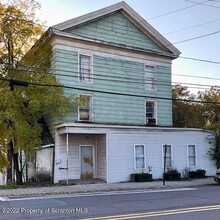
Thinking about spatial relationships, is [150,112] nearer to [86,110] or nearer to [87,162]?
[86,110]

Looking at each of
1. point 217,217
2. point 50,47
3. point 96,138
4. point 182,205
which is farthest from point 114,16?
point 217,217

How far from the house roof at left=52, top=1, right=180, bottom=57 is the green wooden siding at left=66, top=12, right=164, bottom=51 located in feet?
0.91

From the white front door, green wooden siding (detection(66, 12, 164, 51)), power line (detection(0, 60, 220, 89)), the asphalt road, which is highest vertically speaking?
green wooden siding (detection(66, 12, 164, 51))

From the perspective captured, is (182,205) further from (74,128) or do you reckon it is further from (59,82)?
(59,82)

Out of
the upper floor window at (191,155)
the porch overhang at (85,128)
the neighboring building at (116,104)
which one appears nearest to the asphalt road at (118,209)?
the porch overhang at (85,128)

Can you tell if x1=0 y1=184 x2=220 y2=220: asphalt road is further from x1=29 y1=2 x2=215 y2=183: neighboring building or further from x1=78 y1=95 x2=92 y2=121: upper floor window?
x1=78 y1=95 x2=92 y2=121: upper floor window

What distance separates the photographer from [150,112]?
26.4m

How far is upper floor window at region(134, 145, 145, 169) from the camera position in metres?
23.2

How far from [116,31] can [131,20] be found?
66.6 inches

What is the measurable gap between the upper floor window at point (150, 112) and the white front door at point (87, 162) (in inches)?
204

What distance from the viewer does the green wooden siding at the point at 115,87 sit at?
893 inches

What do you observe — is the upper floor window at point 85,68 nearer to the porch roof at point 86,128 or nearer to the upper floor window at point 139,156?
the porch roof at point 86,128

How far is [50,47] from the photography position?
23.0 m

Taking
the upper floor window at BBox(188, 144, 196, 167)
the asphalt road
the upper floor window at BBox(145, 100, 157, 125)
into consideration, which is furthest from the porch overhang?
the asphalt road
